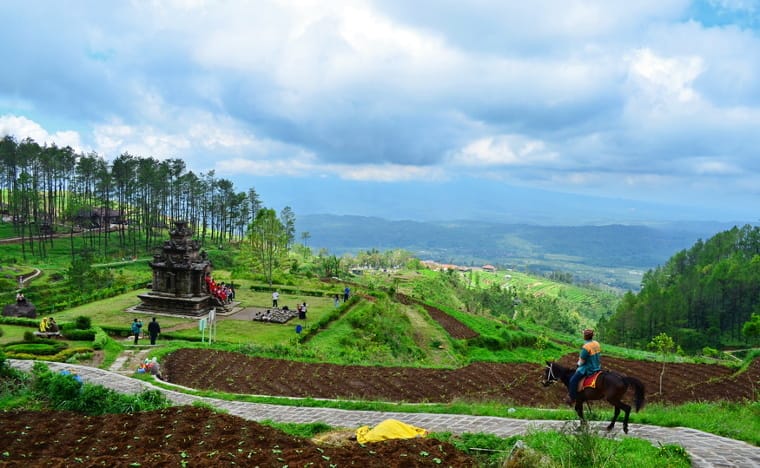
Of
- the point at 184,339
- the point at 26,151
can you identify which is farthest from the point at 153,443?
the point at 26,151

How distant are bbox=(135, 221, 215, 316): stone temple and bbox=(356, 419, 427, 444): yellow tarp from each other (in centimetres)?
2349

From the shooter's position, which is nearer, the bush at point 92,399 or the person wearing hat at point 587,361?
the person wearing hat at point 587,361

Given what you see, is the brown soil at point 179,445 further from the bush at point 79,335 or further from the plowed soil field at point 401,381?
the bush at point 79,335

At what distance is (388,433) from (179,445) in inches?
156

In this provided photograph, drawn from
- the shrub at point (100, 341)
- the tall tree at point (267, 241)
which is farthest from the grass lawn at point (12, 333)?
the tall tree at point (267, 241)

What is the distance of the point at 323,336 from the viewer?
26453mm

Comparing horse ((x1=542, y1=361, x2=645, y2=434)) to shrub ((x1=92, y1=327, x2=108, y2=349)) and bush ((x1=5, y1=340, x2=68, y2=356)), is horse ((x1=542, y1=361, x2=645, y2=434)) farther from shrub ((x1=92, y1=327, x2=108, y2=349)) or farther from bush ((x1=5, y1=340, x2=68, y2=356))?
A: bush ((x1=5, y1=340, x2=68, y2=356))

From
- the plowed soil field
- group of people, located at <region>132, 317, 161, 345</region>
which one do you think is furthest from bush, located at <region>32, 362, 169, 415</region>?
group of people, located at <region>132, 317, 161, 345</region>

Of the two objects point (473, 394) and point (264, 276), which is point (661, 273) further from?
point (473, 394)

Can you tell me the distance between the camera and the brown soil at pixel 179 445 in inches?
314

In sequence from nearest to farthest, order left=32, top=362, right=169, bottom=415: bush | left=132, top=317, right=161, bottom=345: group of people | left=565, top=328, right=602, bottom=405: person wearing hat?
left=565, top=328, right=602, bottom=405: person wearing hat
left=32, top=362, right=169, bottom=415: bush
left=132, top=317, right=161, bottom=345: group of people

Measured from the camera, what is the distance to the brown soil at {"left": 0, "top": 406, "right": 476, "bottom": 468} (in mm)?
7980

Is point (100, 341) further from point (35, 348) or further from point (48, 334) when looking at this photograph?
point (48, 334)

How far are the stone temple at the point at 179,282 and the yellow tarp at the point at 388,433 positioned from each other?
77.1 ft
